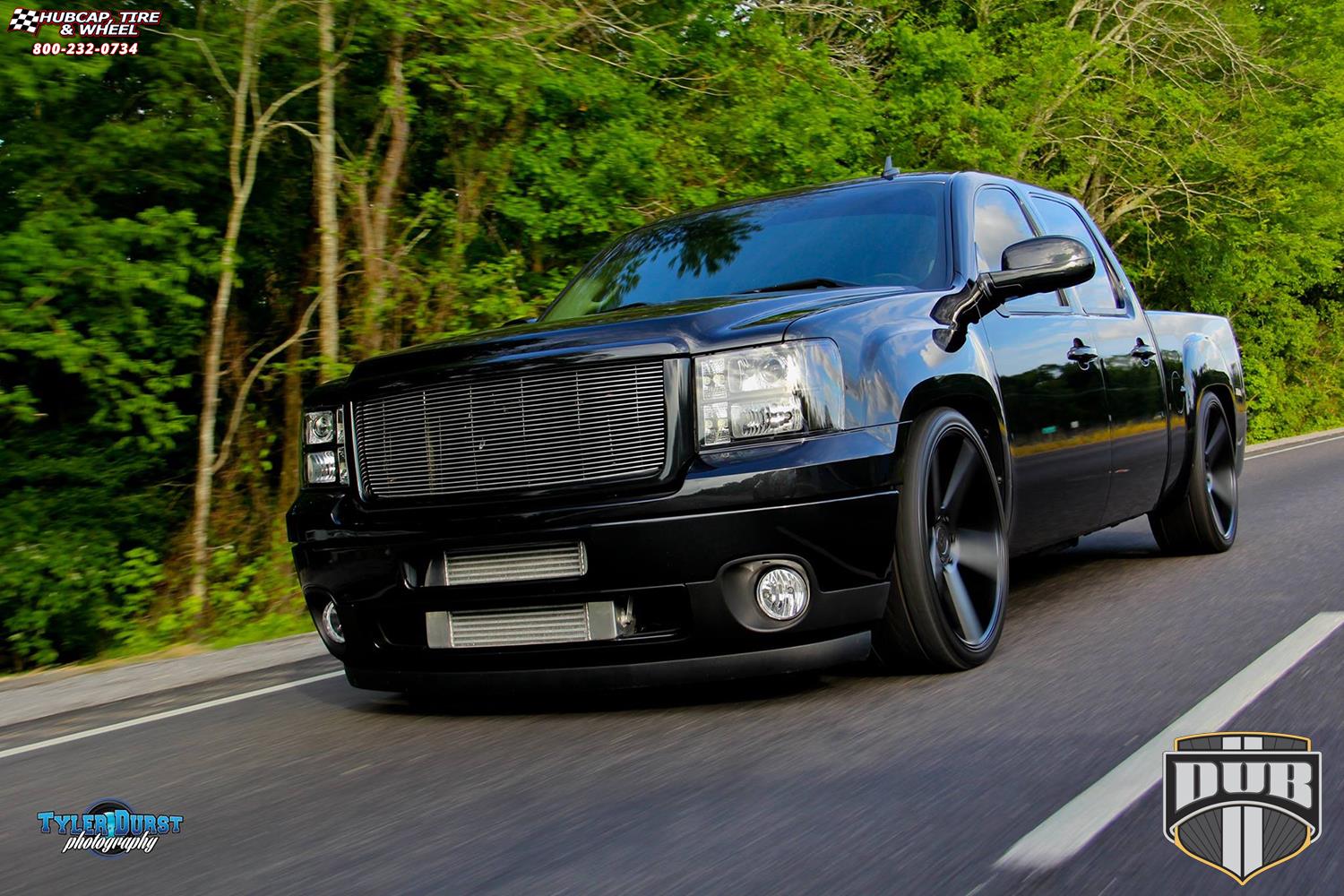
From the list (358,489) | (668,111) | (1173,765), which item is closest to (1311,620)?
(1173,765)

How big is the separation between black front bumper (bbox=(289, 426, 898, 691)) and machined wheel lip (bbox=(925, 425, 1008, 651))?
15.6 inches

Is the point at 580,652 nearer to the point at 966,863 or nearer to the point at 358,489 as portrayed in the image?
the point at 358,489

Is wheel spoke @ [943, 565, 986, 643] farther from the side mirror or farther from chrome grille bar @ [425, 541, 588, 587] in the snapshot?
chrome grille bar @ [425, 541, 588, 587]

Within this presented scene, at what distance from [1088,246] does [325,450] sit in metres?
3.84

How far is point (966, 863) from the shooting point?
10.3 ft

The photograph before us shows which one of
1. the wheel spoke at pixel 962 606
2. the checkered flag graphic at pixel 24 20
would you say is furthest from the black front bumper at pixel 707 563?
the checkered flag graphic at pixel 24 20

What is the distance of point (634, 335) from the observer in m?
4.66

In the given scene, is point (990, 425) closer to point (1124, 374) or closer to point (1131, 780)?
point (1124, 374)

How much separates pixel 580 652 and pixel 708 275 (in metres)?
1.90

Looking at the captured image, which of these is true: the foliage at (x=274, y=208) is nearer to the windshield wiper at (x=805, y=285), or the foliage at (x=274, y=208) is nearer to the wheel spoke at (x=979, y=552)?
the windshield wiper at (x=805, y=285)

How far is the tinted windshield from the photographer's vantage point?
568 centimetres

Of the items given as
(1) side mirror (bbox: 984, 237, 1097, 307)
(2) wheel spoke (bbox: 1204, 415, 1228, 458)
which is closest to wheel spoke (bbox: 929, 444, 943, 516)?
(1) side mirror (bbox: 984, 237, 1097, 307)

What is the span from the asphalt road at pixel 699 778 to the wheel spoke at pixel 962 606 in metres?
0.15

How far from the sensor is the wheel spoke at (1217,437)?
27.3 feet
